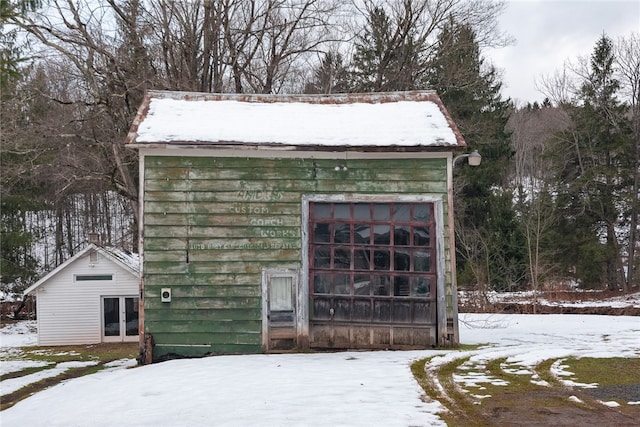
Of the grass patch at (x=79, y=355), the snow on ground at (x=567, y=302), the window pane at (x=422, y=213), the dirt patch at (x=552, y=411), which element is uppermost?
the window pane at (x=422, y=213)

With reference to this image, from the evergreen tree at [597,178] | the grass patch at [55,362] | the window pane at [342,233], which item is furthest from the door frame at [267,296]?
the evergreen tree at [597,178]

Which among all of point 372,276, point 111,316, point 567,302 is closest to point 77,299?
point 111,316

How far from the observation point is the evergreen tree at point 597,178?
2780 cm

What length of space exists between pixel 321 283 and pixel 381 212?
156 cm

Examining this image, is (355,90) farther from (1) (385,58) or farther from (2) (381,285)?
(2) (381,285)

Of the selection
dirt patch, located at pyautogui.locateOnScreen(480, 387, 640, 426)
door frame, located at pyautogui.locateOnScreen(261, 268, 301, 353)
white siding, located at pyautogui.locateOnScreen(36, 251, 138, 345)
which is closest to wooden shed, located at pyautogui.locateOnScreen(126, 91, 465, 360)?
door frame, located at pyautogui.locateOnScreen(261, 268, 301, 353)

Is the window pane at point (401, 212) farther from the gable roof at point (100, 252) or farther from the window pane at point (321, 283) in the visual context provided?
the gable roof at point (100, 252)

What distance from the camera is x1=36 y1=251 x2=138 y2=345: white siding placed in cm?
1950

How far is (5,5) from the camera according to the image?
493 cm

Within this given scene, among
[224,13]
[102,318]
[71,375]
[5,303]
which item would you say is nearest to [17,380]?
[71,375]

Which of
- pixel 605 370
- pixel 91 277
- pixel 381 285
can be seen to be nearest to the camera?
pixel 605 370

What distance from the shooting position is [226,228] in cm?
952

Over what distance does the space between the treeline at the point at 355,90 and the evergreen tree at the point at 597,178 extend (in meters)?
0.07

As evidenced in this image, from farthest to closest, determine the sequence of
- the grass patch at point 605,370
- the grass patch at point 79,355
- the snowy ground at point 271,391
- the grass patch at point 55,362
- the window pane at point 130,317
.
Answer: the window pane at point 130,317
the grass patch at point 79,355
the grass patch at point 55,362
the grass patch at point 605,370
the snowy ground at point 271,391
